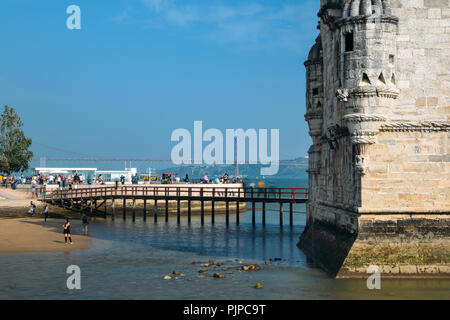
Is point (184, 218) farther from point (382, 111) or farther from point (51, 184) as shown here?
point (382, 111)

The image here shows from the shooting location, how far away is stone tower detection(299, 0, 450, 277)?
77.3 ft

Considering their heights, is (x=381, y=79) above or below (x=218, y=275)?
above

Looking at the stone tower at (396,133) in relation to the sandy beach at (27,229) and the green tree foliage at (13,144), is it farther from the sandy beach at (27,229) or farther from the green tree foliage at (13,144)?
the green tree foliage at (13,144)

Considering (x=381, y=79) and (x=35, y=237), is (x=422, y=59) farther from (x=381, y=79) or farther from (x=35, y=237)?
(x=35, y=237)

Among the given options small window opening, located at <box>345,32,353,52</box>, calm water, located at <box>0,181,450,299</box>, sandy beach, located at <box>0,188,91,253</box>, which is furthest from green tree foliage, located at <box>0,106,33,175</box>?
small window opening, located at <box>345,32,353,52</box>

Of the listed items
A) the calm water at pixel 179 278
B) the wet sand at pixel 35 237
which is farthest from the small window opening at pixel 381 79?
the wet sand at pixel 35 237

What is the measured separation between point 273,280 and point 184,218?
34.5 meters

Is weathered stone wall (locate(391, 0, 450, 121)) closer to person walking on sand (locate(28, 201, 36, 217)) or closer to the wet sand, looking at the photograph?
the wet sand

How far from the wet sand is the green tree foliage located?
Result: 22.6 meters

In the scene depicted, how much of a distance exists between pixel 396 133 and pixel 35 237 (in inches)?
926

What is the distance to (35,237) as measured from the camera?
A: 3569cm

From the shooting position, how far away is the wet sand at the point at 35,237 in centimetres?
3212

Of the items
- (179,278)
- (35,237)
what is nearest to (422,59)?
(179,278)

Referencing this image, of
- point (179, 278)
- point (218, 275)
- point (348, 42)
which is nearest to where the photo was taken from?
point (179, 278)
